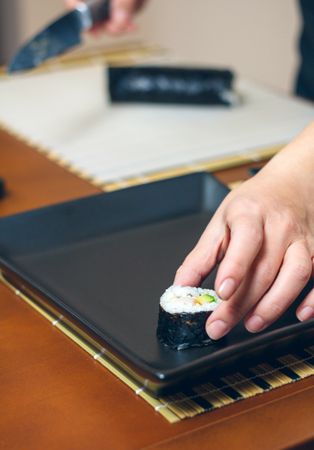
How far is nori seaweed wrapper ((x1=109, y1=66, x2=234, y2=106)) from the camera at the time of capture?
1704mm

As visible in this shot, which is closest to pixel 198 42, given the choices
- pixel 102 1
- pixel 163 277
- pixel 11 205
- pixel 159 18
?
pixel 159 18

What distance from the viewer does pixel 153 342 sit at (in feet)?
2.92

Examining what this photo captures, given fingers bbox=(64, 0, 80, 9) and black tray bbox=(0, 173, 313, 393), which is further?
fingers bbox=(64, 0, 80, 9)

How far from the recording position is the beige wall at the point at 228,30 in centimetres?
325

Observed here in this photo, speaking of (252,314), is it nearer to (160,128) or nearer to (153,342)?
(153,342)

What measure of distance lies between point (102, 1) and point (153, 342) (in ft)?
3.54

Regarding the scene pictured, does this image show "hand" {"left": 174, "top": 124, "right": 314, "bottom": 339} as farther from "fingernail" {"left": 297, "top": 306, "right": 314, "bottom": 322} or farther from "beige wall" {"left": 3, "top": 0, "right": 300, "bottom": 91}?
"beige wall" {"left": 3, "top": 0, "right": 300, "bottom": 91}

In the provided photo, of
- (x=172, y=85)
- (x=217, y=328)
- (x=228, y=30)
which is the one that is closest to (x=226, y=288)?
(x=217, y=328)

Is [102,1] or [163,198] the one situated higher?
[102,1]


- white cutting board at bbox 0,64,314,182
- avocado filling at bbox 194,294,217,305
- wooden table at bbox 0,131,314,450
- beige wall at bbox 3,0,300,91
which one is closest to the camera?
wooden table at bbox 0,131,314,450

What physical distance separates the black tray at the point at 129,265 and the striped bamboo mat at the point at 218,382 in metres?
0.02

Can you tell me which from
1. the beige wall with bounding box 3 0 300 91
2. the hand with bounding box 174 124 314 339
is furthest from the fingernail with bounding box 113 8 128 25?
the beige wall with bounding box 3 0 300 91

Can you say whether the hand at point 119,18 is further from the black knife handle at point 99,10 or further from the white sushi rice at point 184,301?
the white sushi rice at point 184,301

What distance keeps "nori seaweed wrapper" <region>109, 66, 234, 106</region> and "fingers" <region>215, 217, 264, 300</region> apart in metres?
0.81
